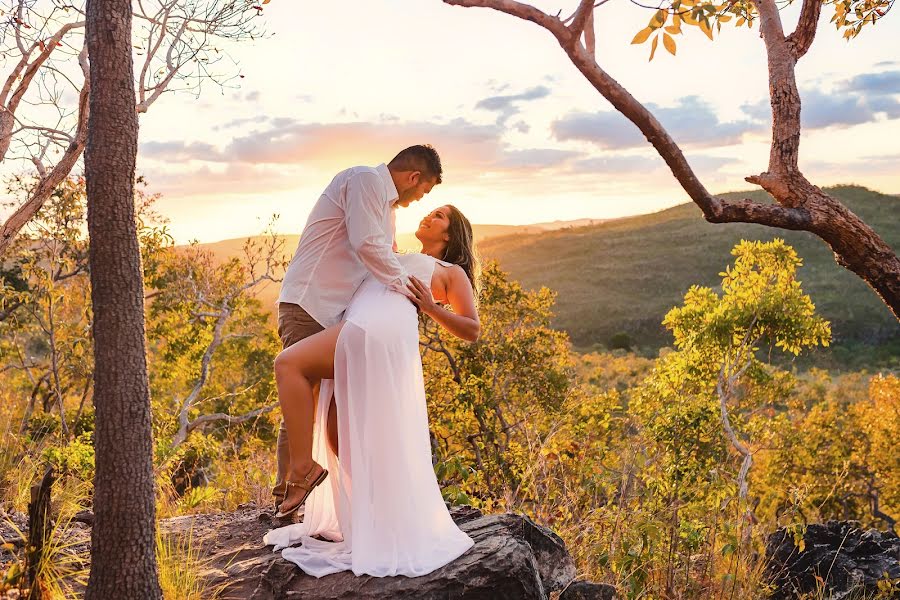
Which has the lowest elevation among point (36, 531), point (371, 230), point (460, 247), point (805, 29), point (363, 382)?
point (36, 531)

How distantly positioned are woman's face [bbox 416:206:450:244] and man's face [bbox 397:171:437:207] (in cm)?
26

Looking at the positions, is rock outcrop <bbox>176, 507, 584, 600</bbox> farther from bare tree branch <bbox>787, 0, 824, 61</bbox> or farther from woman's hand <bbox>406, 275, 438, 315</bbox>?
bare tree branch <bbox>787, 0, 824, 61</bbox>

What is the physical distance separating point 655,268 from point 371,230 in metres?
62.4

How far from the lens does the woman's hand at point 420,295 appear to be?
3918 millimetres

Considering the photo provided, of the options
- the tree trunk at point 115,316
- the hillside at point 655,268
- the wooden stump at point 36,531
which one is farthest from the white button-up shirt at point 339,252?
the hillside at point 655,268

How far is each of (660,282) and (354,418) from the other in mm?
58690

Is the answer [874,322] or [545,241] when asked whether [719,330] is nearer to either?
[874,322]

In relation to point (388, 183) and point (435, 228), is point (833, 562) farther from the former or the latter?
point (388, 183)

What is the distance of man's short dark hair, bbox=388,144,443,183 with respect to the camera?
13.2 ft

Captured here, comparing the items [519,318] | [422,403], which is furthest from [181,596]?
[519,318]

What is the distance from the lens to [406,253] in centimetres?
417

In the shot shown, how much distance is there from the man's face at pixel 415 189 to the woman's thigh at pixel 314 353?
76 centimetres

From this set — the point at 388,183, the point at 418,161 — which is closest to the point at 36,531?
the point at 388,183

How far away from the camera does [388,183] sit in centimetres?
394
